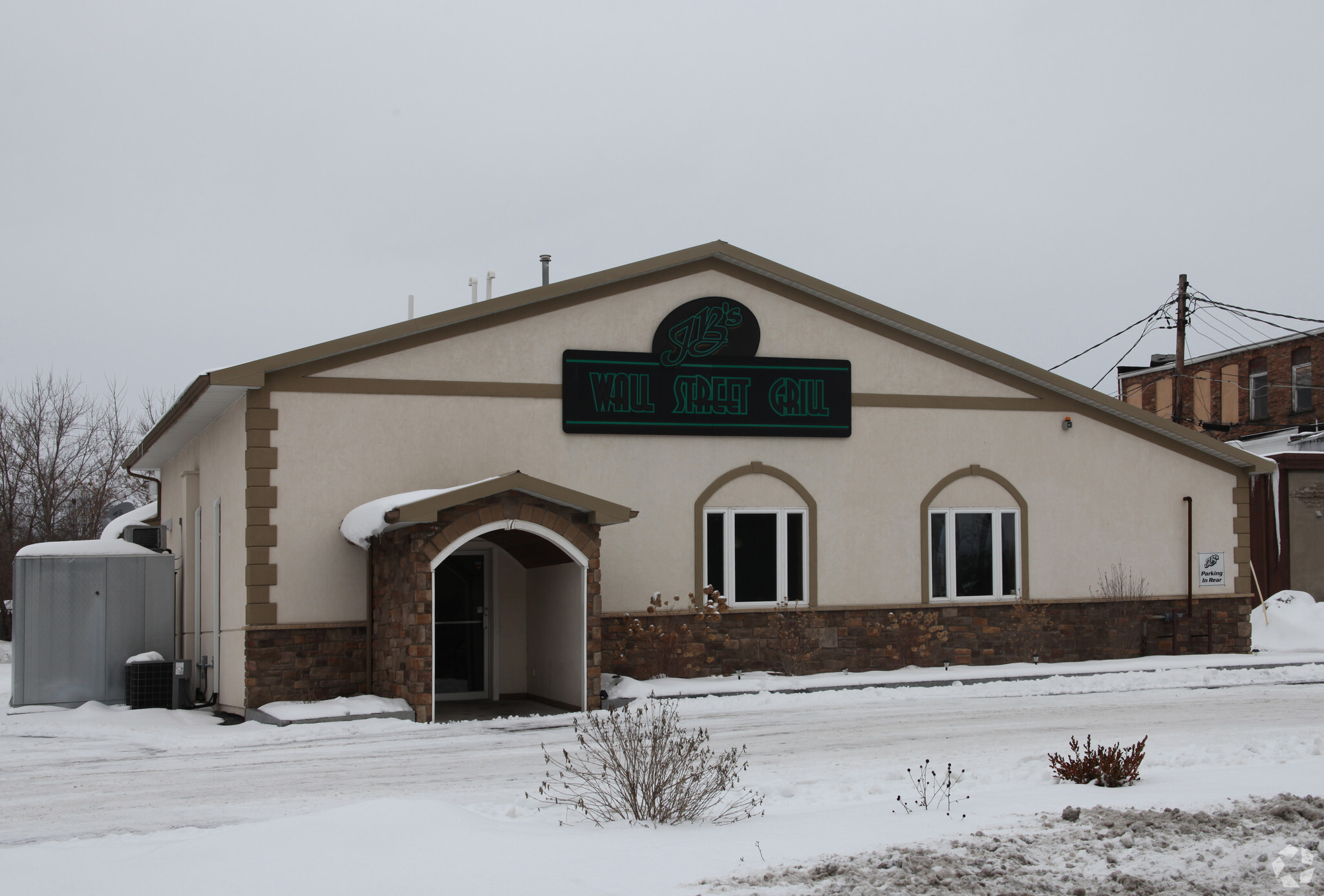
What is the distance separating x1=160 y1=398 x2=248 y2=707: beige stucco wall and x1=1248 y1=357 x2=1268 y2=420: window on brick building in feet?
117

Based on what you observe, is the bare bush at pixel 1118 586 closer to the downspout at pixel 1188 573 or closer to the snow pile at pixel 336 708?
the downspout at pixel 1188 573

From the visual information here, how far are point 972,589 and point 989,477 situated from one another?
1.77 m

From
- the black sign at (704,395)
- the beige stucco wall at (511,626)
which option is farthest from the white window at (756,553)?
the beige stucco wall at (511,626)

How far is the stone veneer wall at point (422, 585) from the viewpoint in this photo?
14.9 metres

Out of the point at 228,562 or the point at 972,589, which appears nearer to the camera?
the point at 228,562

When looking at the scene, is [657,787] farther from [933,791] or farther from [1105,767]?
[1105,767]

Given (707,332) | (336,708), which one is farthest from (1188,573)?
(336,708)

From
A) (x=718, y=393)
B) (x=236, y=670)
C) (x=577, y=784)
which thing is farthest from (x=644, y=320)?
(x=577, y=784)

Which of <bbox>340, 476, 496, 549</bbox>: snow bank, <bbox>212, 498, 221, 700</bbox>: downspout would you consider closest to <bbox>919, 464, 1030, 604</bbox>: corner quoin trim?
<bbox>340, 476, 496, 549</bbox>: snow bank

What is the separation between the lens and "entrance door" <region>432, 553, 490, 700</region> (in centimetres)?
1773

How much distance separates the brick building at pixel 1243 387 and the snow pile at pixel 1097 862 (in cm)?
3177

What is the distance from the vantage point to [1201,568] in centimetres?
2103

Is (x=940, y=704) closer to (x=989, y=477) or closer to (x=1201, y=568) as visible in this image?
(x=989, y=477)

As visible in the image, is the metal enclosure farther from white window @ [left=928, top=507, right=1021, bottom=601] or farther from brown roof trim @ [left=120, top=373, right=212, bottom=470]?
white window @ [left=928, top=507, right=1021, bottom=601]
